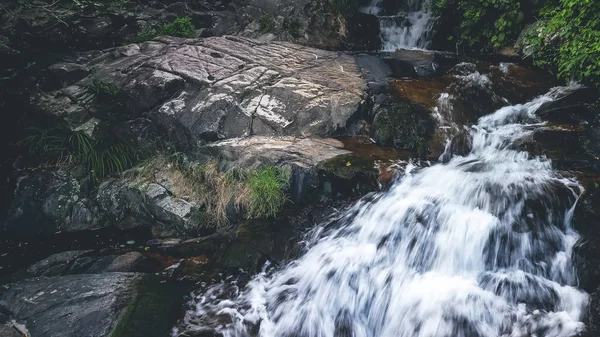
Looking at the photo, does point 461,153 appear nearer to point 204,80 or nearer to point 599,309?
point 599,309

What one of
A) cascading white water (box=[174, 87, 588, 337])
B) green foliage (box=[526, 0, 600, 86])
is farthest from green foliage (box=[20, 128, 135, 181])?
green foliage (box=[526, 0, 600, 86])

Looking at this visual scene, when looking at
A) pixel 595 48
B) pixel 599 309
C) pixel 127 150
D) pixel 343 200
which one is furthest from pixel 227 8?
pixel 599 309

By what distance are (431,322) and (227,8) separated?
10.4 m

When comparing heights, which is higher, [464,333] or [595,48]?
[595,48]

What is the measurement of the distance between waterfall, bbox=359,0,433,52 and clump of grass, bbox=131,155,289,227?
22.0 feet

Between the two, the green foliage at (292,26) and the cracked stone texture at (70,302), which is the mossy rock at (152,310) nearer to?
the cracked stone texture at (70,302)

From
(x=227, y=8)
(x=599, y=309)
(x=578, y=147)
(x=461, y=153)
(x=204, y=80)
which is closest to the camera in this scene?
(x=599, y=309)

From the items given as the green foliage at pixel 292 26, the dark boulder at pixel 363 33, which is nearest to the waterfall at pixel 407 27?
the dark boulder at pixel 363 33

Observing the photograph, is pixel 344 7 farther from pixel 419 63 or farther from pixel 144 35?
pixel 144 35

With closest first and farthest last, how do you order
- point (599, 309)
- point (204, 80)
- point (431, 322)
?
point (599, 309), point (431, 322), point (204, 80)

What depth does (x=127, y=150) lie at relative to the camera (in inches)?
302

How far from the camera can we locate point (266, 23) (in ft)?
36.3

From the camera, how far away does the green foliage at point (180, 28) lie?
10258 millimetres

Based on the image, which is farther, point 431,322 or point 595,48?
point 595,48
